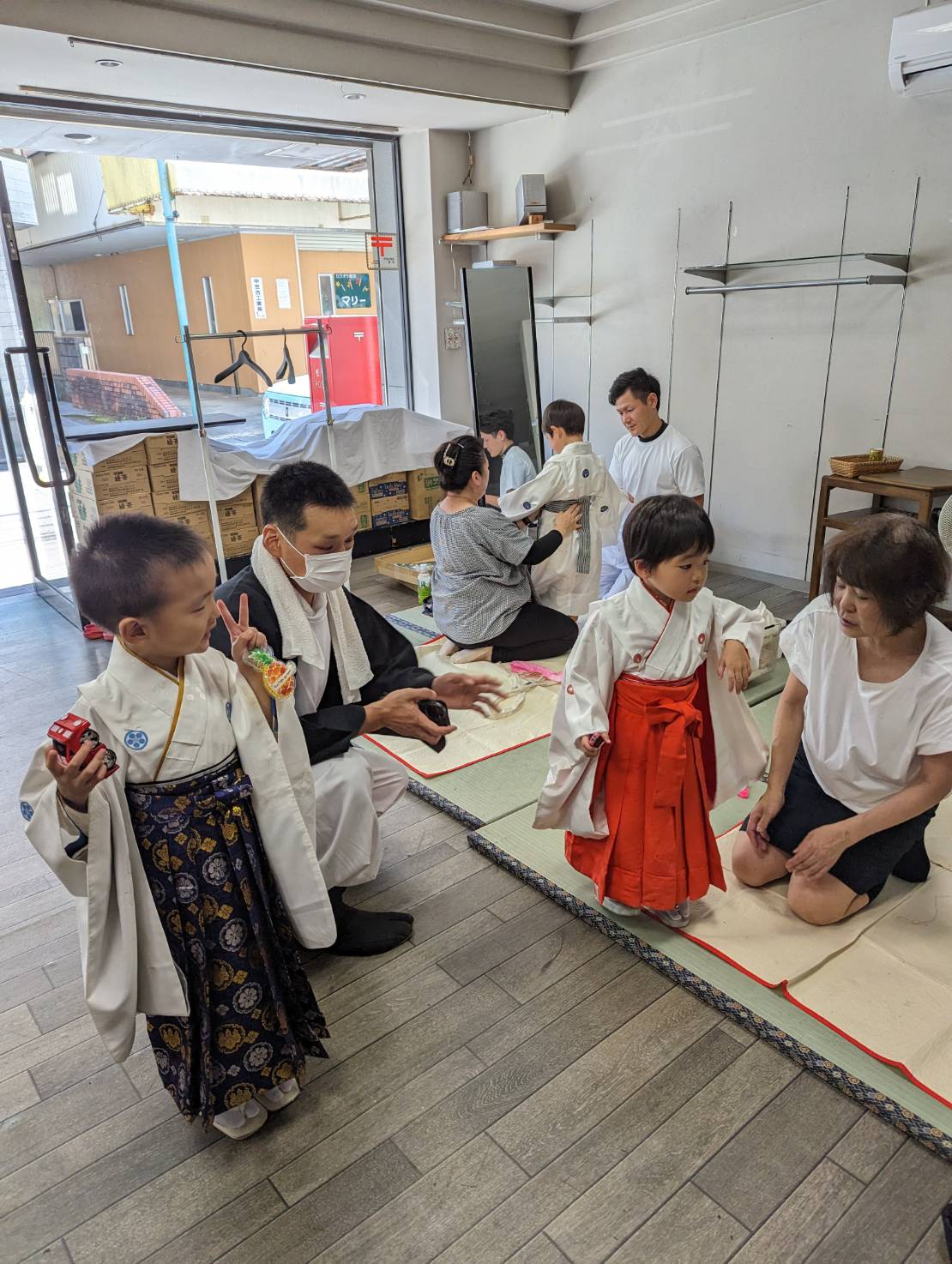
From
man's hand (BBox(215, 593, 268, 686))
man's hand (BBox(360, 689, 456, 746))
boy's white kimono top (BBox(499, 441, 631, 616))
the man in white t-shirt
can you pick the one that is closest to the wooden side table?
the man in white t-shirt

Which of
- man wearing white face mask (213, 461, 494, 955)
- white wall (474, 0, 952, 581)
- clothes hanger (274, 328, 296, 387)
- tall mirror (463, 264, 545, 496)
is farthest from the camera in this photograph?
tall mirror (463, 264, 545, 496)

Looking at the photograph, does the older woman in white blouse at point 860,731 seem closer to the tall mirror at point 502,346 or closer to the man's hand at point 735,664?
the man's hand at point 735,664

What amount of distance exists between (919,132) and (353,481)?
340cm

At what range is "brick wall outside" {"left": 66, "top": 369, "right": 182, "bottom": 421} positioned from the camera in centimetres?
493

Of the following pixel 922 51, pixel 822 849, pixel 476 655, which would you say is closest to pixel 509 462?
pixel 476 655

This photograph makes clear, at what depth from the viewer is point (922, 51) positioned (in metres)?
3.38

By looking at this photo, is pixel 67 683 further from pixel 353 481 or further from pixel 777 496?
pixel 777 496

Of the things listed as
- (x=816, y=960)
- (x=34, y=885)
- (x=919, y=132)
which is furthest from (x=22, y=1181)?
(x=919, y=132)

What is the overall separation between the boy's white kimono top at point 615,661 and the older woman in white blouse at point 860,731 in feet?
0.59

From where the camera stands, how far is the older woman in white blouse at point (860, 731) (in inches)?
68.4

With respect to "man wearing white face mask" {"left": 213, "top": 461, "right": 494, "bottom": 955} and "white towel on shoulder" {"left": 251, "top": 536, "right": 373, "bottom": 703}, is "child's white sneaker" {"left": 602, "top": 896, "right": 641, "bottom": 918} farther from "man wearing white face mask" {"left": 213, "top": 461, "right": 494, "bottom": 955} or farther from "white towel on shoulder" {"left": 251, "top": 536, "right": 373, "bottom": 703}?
"white towel on shoulder" {"left": 251, "top": 536, "right": 373, "bottom": 703}

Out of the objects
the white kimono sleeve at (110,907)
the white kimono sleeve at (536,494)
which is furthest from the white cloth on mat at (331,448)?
the white kimono sleeve at (110,907)

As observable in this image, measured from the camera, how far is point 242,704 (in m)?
1.44

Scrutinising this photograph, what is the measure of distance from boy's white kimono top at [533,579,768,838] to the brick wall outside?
152 inches
